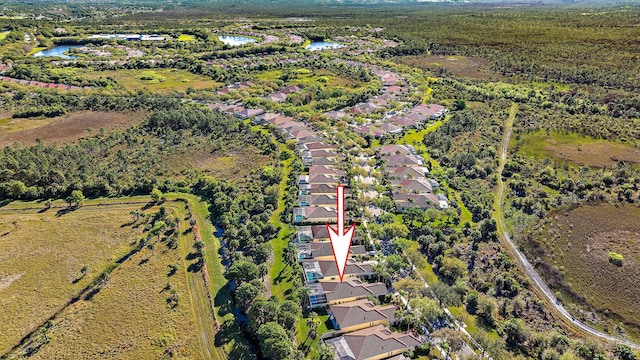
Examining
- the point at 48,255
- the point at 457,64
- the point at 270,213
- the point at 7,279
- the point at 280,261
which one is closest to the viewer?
the point at 7,279

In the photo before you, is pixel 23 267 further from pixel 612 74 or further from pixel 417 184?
pixel 612 74

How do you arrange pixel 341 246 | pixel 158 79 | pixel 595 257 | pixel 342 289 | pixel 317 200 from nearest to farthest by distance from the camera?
pixel 342 289 → pixel 341 246 → pixel 595 257 → pixel 317 200 → pixel 158 79

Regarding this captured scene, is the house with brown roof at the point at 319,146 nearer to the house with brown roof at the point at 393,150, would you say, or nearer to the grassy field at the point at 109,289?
the house with brown roof at the point at 393,150

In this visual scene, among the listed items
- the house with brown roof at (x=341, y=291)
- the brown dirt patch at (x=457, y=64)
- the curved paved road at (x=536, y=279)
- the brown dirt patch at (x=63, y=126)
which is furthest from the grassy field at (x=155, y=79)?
the house with brown roof at (x=341, y=291)

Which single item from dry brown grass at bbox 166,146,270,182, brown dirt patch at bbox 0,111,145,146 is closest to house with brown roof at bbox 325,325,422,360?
dry brown grass at bbox 166,146,270,182

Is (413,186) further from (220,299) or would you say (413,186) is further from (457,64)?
(457,64)

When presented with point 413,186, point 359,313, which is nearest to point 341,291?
point 359,313
